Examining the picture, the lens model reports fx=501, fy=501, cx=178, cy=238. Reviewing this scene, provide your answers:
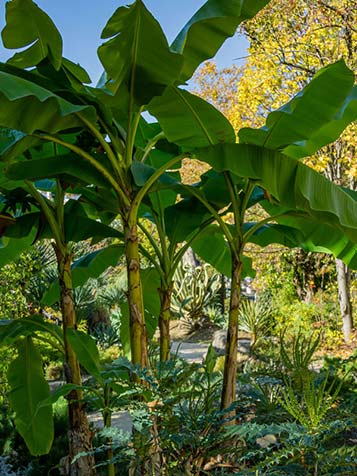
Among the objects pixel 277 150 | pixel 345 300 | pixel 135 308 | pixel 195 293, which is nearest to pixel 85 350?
pixel 135 308

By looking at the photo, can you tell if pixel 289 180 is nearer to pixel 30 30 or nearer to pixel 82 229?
pixel 82 229

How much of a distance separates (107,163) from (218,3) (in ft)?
3.45

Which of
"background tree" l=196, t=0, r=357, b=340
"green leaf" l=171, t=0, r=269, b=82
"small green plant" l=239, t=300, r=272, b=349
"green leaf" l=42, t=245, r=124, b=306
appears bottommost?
"small green plant" l=239, t=300, r=272, b=349

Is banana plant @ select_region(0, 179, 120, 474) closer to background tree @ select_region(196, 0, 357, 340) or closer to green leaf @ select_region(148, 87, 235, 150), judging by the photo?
green leaf @ select_region(148, 87, 235, 150)

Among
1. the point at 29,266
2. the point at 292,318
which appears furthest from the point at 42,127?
the point at 292,318

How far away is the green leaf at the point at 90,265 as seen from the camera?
3.82m

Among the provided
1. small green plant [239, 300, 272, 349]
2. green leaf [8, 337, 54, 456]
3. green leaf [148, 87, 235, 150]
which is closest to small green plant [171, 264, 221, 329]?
small green plant [239, 300, 272, 349]

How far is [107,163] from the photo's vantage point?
293cm

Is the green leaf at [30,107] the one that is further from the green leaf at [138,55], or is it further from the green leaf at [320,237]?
the green leaf at [320,237]

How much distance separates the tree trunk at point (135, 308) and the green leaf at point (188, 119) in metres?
0.60

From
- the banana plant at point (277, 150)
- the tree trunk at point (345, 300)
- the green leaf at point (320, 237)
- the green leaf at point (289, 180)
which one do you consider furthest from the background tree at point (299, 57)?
the green leaf at point (289, 180)

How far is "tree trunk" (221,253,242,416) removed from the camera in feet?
9.36

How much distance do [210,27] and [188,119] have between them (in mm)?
488

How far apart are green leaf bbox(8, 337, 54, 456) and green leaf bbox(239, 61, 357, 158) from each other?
2065 mm
